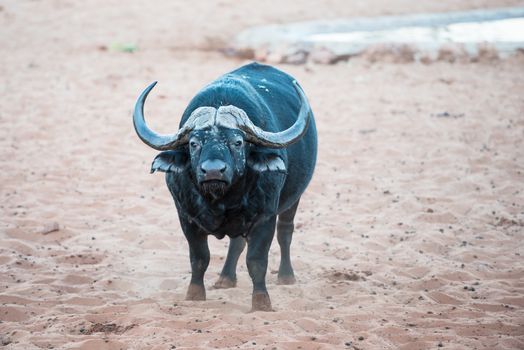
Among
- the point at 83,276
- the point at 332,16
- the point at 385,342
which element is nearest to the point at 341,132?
the point at 83,276

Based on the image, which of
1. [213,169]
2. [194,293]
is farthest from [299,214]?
[213,169]

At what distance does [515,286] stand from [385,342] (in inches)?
66.9

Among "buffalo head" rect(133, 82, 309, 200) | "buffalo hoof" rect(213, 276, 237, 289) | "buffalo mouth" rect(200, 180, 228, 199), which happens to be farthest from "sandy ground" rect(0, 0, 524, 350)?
"buffalo head" rect(133, 82, 309, 200)

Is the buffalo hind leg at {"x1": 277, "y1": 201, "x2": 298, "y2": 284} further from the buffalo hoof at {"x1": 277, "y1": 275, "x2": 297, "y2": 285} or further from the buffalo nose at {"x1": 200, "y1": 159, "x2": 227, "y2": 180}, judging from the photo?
the buffalo nose at {"x1": 200, "y1": 159, "x2": 227, "y2": 180}

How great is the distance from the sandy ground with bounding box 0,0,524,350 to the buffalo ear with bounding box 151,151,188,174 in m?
1.07

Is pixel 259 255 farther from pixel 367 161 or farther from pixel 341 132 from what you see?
pixel 341 132

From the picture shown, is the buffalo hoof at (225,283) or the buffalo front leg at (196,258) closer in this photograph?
the buffalo front leg at (196,258)

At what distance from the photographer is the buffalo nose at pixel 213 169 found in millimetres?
4902

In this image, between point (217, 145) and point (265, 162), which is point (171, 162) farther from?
point (265, 162)

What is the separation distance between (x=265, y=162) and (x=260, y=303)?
1116 mm

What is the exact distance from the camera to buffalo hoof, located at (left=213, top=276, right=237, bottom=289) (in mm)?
6410

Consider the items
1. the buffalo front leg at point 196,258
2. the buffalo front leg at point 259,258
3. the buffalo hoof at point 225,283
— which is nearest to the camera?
the buffalo front leg at point 259,258

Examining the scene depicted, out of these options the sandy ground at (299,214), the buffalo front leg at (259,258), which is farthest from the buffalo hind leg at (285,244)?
the buffalo front leg at (259,258)

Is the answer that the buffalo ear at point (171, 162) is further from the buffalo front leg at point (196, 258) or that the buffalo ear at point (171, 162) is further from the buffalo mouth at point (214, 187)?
the buffalo front leg at point (196, 258)
